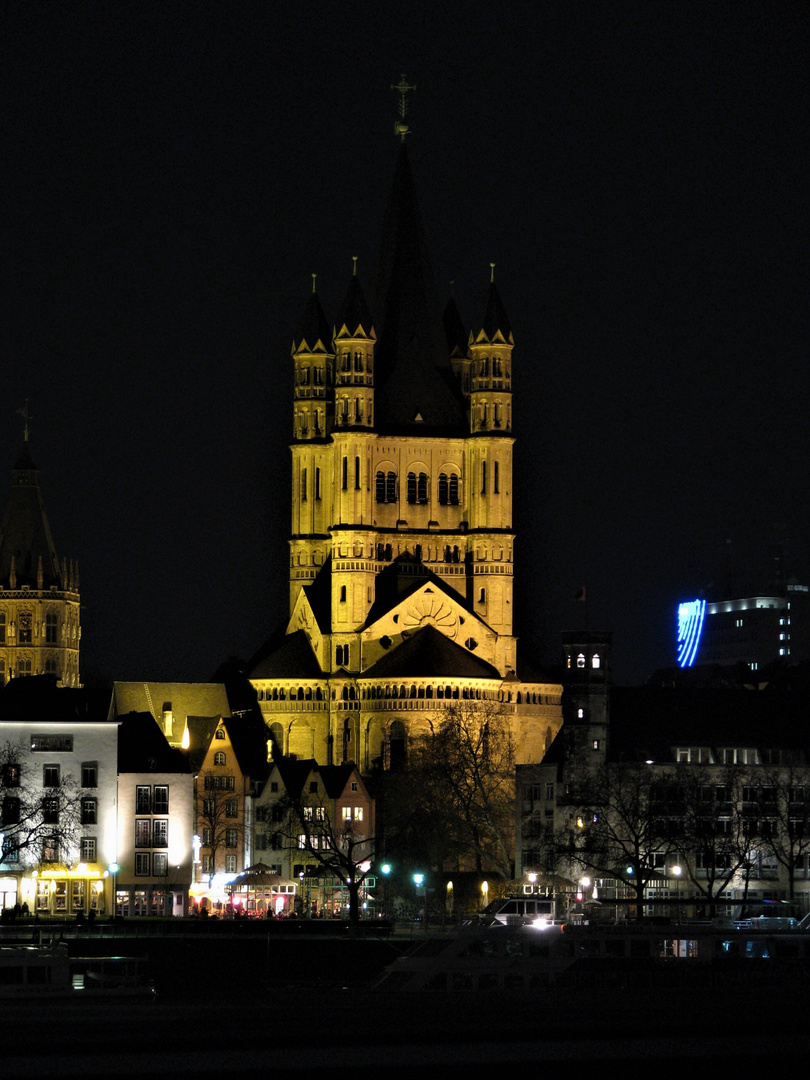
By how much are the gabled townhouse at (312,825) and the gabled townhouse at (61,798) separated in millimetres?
13206

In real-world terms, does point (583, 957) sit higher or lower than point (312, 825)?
lower

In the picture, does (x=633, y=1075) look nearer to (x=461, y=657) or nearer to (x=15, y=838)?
(x=15, y=838)

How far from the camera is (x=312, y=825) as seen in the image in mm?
171750

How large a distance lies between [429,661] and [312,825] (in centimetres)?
2432

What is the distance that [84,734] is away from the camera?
15350cm

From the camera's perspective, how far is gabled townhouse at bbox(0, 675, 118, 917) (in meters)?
151

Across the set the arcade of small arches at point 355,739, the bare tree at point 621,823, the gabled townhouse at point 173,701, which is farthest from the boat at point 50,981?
the gabled townhouse at point 173,701

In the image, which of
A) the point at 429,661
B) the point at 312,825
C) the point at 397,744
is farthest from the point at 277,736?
the point at 312,825

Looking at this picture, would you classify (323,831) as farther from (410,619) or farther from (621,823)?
(410,619)

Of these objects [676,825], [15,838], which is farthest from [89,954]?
[676,825]

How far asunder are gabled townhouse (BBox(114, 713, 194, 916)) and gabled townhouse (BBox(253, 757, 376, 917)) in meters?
6.62

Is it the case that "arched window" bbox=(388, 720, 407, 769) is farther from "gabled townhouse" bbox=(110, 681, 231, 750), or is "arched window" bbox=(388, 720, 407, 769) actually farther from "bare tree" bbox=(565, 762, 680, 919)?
"bare tree" bbox=(565, 762, 680, 919)

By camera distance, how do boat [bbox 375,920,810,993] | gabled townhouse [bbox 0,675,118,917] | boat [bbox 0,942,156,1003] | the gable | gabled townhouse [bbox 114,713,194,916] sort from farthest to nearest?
the gable
gabled townhouse [bbox 114,713,194,916]
gabled townhouse [bbox 0,675,118,917]
boat [bbox 375,920,810,993]
boat [bbox 0,942,156,1003]

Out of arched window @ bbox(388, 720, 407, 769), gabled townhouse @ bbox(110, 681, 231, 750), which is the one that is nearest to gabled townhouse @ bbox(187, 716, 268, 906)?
arched window @ bbox(388, 720, 407, 769)
